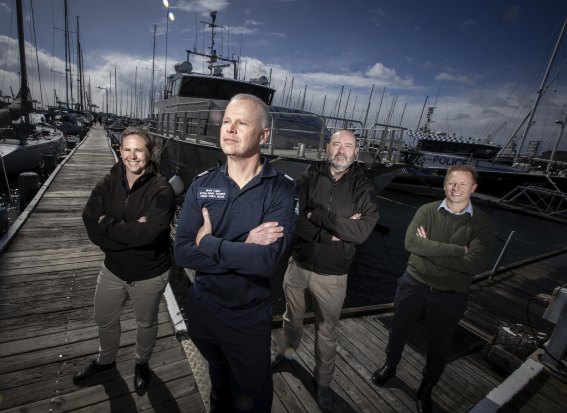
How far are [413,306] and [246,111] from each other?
2395mm

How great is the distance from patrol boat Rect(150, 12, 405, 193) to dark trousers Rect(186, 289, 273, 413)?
498 cm

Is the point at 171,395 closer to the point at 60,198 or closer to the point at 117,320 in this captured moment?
the point at 117,320

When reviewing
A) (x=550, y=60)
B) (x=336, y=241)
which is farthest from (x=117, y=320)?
(x=550, y=60)

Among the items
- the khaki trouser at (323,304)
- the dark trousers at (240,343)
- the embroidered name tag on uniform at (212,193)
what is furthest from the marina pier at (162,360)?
the embroidered name tag on uniform at (212,193)

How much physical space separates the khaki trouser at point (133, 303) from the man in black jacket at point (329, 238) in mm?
1235

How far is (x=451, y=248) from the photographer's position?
8.20 feet

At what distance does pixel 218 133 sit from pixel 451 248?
29.2 feet

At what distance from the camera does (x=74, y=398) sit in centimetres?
239

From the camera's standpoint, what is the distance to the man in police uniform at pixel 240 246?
1.63m

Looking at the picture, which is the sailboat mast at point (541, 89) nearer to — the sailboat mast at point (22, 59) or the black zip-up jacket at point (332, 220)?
the black zip-up jacket at point (332, 220)

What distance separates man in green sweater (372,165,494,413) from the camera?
2.49m

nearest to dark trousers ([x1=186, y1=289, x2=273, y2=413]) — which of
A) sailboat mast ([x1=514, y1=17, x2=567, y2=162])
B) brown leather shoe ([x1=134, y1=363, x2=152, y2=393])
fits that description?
brown leather shoe ([x1=134, y1=363, x2=152, y2=393])

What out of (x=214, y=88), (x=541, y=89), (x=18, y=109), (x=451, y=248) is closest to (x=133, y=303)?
(x=451, y=248)

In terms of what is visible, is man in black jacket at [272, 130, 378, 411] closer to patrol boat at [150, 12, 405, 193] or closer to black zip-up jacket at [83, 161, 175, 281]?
black zip-up jacket at [83, 161, 175, 281]
